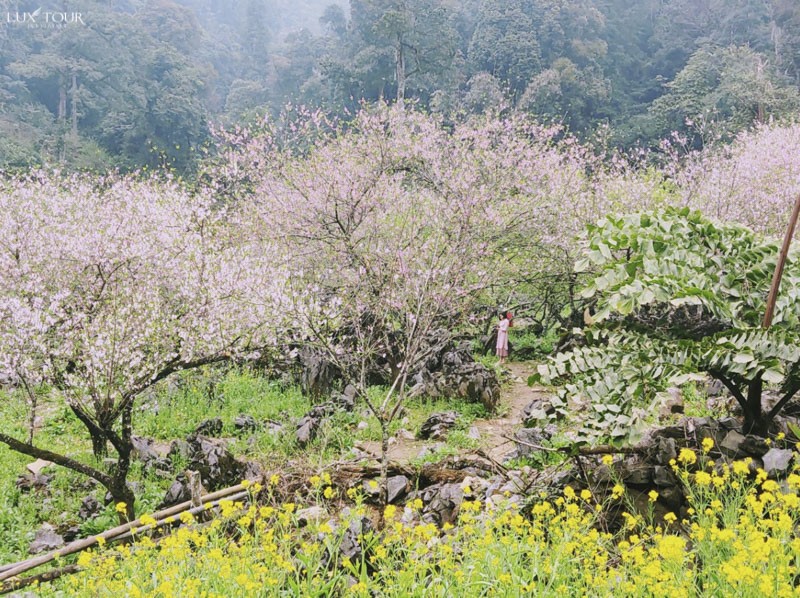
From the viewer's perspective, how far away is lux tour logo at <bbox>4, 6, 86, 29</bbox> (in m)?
40.6

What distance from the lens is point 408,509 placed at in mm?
4648

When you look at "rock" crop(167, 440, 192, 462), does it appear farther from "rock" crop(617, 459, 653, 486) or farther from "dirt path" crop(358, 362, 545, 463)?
"rock" crop(617, 459, 653, 486)

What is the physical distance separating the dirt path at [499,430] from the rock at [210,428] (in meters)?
2.64

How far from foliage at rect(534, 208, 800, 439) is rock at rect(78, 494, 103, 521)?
5.72 metres

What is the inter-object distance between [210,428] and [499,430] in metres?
4.65

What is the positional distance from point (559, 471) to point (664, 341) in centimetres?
138

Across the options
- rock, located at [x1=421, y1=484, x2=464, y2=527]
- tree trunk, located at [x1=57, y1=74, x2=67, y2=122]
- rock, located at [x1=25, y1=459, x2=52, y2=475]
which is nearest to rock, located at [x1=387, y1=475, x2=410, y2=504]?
rock, located at [x1=421, y1=484, x2=464, y2=527]

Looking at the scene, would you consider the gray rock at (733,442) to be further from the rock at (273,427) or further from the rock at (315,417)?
the rock at (273,427)

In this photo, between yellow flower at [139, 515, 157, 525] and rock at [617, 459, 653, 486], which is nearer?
yellow flower at [139, 515, 157, 525]

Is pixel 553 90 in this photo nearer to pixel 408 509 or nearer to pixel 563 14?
pixel 563 14

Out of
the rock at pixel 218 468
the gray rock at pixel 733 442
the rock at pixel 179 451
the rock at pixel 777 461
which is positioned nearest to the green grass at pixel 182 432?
the rock at pixel 179 451

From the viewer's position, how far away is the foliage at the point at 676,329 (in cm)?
384

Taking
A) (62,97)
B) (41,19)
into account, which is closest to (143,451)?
(62,97)

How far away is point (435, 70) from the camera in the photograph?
37.2 m
